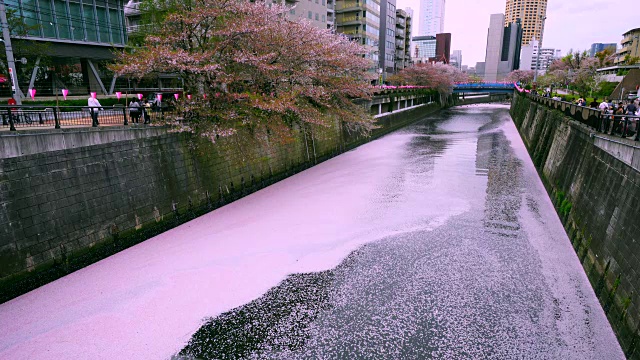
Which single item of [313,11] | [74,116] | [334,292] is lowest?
[334,292]

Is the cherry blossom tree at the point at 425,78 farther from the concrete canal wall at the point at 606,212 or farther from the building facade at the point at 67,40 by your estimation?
the concrete canal wall at the point at 606,212

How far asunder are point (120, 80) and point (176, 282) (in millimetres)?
36993

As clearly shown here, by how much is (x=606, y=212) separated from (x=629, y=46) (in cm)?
9890

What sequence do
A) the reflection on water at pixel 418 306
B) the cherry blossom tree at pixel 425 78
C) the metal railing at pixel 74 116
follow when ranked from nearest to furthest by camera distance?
the reflection on water at pixel 418 306 < the metal railing at pixel 74 116 < the cherry blossom tree at pixel 425 78

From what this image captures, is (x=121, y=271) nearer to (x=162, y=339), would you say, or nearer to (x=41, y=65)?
(x=162, y=339)

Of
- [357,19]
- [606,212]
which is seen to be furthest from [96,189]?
[357,19]

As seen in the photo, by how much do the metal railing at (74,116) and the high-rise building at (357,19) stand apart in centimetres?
5966

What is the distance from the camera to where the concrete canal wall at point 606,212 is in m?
9.70

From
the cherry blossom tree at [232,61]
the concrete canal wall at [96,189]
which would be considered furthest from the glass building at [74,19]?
the concrete canal wall at [96,189]

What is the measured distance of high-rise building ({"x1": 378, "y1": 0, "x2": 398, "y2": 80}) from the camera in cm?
8425

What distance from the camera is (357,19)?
71.5 metres

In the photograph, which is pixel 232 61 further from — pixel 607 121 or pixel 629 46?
pixel 629 46

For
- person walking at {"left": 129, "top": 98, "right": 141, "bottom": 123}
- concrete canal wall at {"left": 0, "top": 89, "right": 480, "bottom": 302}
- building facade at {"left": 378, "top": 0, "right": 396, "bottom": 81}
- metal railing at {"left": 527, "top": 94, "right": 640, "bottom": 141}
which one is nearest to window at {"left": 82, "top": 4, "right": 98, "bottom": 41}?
person walking at {"left": 129, "top": 98, "right": 141, "bottom": 123}

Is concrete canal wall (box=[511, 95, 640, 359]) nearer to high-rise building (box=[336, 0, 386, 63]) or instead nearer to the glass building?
the glass building
